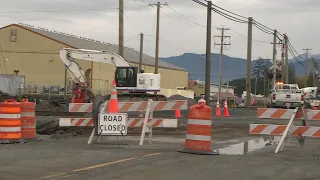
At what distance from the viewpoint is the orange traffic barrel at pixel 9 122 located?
13.0 meters

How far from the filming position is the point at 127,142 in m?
13.9

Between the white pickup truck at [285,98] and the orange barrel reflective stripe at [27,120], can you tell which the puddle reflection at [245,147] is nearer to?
the orange barrel reflective stripe at [27,120]

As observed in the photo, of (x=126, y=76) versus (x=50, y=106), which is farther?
(x=50, y=106)

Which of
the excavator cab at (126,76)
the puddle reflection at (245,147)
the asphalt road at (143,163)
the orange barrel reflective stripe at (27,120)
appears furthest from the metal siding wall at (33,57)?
the asphalt road at (143,163)

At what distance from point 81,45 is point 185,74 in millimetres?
37728

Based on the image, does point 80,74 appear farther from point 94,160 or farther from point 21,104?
point 94,160

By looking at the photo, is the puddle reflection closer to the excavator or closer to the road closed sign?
the road closed sign

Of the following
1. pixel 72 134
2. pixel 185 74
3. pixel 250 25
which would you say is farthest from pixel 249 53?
pixel 185 74

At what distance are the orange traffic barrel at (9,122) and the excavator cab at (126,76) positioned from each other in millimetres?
16293

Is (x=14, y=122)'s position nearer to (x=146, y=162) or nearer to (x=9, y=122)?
(x=9, y=122)

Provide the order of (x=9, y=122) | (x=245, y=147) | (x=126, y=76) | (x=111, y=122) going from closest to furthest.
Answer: (x=111, y=122) → (x=9, y=122) → (x=245, y=147) → (x=126, y=76)

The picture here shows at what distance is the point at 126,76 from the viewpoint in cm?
2986

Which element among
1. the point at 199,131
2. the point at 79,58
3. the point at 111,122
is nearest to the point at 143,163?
the point at 199,131

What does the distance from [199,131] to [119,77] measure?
62.8 feet
